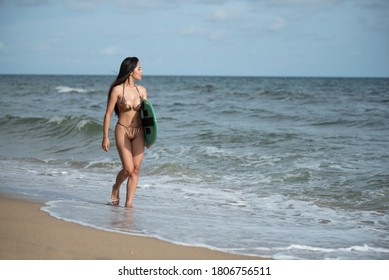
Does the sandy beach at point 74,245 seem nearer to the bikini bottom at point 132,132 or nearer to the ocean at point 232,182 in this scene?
the ocean at point 232,182

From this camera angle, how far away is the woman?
246 inches

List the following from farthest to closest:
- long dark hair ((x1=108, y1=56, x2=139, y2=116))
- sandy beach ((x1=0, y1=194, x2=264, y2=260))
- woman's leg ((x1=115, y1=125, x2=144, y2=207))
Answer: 1. woman's leg ((x1=115, y1=125, x2=144, y2=207))
2. long dark hair ((x1=108, y1=56, x2=139, y2=116))
3. sandy beach ((x1=0, y1=194, x2=264, y2=260))

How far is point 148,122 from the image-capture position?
6.36 meters

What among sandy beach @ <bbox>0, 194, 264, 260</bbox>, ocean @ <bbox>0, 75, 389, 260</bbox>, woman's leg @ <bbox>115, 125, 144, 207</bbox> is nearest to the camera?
sandy beach @ <bbox>0, 194, 264, 260</bbox>

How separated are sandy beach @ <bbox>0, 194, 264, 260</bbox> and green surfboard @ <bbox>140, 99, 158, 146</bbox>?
5.08 feet

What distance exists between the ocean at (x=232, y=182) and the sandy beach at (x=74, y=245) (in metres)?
0.25

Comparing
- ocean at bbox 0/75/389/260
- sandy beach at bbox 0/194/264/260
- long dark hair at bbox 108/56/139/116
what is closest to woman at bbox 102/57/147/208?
long dark hair at bbox 108/56/139/116

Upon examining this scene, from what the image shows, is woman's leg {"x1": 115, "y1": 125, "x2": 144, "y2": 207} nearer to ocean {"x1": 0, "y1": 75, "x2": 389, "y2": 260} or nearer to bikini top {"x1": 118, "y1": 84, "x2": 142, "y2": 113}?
bikini top {"x1": 118, "y1": 84, "x2": 142, "y2": 113}

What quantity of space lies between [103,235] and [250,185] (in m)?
4.24

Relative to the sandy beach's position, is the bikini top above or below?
above

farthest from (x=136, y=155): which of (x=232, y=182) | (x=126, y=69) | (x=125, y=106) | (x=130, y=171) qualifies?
(x=232, y=182)

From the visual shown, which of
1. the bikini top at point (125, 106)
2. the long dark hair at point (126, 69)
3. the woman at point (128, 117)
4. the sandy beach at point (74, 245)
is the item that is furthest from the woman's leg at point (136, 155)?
the sandy beach at point (74, 245)

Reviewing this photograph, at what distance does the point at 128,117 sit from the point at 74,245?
7.28ft
